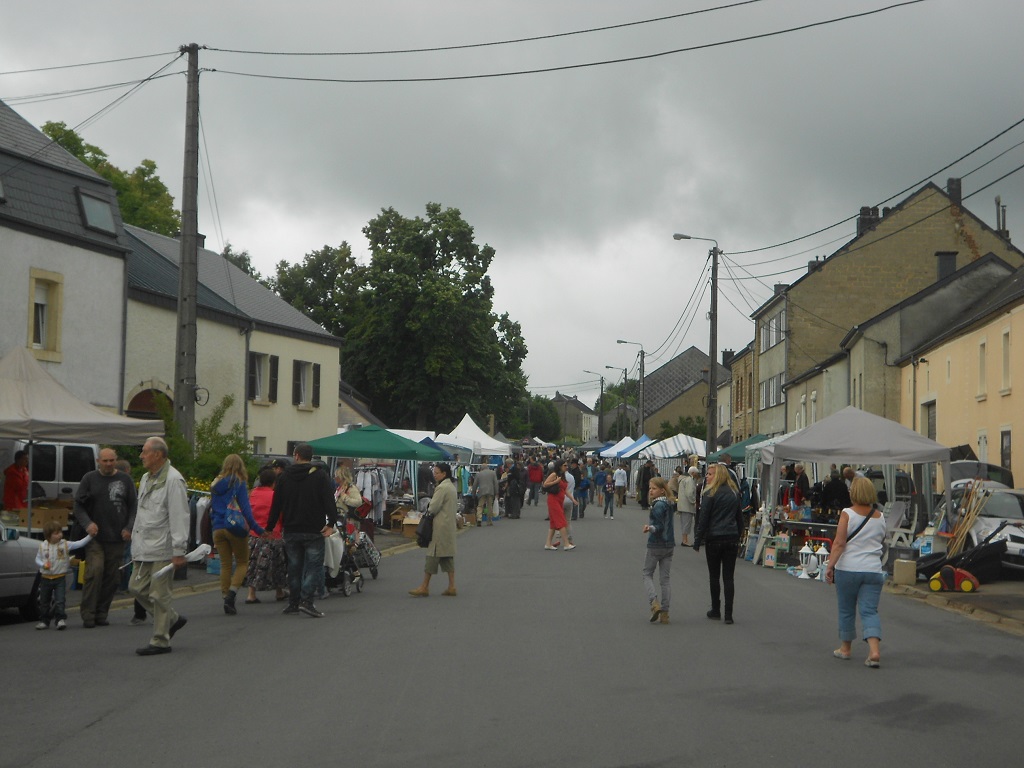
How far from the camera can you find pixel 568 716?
7.40 metres

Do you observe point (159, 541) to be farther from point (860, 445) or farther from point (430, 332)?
point (430, 332)

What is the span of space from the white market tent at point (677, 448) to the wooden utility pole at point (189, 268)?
98.4 feet

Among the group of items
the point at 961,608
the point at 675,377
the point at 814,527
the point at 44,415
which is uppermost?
the point at 675,377

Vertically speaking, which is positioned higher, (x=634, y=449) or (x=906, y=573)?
(x=634, y=449)

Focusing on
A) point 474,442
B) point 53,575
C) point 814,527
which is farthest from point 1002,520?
point 474,442

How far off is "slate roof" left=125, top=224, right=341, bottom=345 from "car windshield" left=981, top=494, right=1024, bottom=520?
23846mm

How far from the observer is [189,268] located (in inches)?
726

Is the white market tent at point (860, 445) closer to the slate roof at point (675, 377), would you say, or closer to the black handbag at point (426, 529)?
the black handbag at point (426, 529)

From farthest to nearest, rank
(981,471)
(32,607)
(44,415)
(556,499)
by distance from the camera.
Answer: (981,471) → (556,499) → (44,415) → (32,607)

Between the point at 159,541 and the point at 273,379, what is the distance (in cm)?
2948

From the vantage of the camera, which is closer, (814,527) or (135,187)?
(814,527)

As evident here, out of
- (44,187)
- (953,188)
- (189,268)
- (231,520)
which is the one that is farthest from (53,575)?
(953,188)

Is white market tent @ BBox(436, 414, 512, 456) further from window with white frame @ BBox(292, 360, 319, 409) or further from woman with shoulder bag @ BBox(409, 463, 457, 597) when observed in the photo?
woman with shoulder bag @ BBox(409, 463, 457, 597)

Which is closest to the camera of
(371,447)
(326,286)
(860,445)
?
(860,445)
